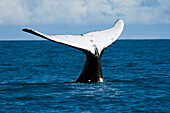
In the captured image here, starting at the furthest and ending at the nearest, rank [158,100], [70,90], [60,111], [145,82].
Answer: [145,82]
[70,90]
[158,100]
[60,111]

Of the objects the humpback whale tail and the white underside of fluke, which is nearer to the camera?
the white underside of fluke

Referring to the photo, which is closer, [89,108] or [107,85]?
[89,108]

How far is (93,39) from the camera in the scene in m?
11.9

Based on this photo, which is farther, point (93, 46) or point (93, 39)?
point (93, 39)

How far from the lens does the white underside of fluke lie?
429 inches

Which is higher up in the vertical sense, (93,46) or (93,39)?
(93,39)

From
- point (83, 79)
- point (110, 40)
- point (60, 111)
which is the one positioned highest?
point (110, 40)

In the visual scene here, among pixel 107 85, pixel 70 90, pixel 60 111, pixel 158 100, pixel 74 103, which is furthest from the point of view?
pixel 107 85

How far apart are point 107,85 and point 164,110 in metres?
3.40

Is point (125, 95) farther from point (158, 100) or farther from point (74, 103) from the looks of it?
point (74, 103)

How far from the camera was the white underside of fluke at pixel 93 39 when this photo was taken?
10.9 m

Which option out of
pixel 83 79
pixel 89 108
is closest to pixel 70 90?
pixel 83 79

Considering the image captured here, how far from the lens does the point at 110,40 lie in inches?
468

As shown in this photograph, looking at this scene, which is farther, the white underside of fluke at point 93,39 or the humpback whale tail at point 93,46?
the humpback whale tail at point 93,46
